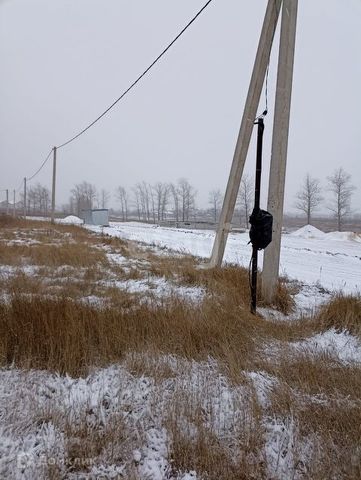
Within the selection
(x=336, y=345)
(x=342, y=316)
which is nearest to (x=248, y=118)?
(x=342, y=316)

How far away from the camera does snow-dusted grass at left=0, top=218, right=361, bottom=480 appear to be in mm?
1808

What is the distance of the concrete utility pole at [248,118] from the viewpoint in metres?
5.38

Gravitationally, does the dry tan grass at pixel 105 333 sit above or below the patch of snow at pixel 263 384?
above

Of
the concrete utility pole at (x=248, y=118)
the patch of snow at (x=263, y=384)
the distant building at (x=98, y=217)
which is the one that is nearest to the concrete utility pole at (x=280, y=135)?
the concrete utility pole at (x=248, y=118)

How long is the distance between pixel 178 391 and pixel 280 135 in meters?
4.19

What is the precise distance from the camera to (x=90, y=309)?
3953 mm

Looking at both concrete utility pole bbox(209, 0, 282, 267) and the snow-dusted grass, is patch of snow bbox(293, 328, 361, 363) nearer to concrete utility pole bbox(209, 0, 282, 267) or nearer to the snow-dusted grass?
the snow-dusted grass

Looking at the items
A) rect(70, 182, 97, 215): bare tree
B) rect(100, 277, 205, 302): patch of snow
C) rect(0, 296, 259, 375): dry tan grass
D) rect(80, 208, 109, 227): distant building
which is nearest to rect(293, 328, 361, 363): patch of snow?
rect(0, 296, 259, 375): dry tan grass

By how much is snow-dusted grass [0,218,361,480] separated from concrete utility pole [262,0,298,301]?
0.92 m

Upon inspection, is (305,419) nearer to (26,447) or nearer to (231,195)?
(26,447)

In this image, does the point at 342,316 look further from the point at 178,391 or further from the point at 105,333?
the point at 105,333

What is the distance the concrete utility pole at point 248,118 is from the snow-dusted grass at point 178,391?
2689mm

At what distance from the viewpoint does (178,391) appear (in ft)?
7.88

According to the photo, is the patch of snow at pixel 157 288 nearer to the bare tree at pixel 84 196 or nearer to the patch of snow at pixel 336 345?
the patch of snow at pixel 336 345
